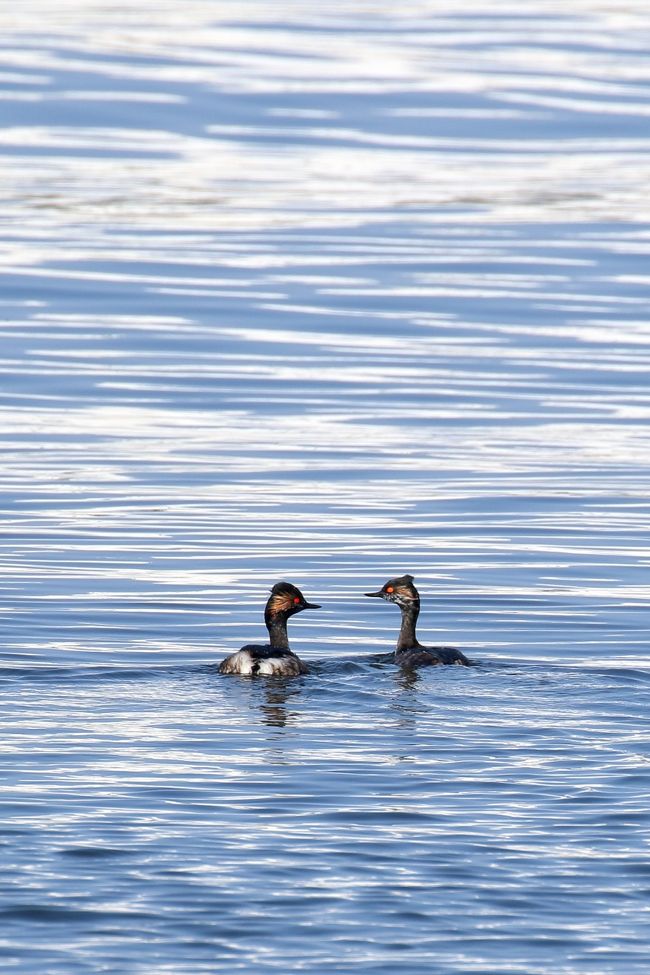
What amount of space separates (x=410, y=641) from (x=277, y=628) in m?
0.92

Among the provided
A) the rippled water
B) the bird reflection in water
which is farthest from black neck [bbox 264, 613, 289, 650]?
the bird reflection in water

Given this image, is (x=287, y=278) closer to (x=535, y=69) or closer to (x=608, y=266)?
(x=608, y=266)

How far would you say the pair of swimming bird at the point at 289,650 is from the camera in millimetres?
12828

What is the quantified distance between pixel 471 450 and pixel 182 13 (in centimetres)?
4307

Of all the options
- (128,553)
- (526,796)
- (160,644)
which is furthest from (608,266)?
(526,796)

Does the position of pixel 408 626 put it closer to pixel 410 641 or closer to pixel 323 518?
pixel 410 641

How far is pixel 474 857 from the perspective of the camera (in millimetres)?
8984

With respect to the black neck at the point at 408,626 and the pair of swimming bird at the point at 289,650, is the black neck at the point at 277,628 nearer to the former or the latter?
the pair of swimming bird at the point at 289,650

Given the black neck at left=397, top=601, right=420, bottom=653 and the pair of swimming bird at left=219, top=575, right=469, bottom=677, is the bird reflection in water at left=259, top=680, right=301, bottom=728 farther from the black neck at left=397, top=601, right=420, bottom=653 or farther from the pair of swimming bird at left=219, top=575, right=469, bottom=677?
the black neck at left=397, top=601, right=420, bottom=653

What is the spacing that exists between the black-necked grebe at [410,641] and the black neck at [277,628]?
781mm

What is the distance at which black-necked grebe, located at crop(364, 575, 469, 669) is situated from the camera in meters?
13.1

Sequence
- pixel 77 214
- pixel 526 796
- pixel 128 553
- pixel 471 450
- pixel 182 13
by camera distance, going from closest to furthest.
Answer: pixel 526 796 < pixel 128 553 < pixel 471 450 < pixel 77 214 < pixel 182 13

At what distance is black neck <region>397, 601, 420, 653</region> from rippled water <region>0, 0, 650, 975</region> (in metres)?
0.40

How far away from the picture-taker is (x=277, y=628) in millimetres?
13953
